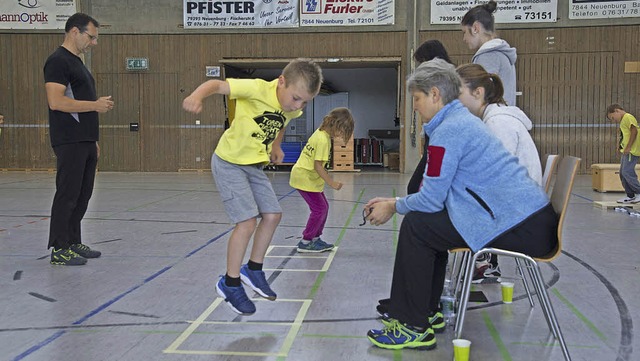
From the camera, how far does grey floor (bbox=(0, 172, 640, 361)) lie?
115 inches

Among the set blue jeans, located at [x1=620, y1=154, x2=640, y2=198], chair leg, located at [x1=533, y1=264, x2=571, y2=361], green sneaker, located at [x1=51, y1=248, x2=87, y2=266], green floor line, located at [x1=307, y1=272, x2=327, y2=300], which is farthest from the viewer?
blue jeans, located at [x1=620, y1=154, x2=640, y2=198]

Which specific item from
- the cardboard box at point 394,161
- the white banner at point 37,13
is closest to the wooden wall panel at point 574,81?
the cardboard box at point 394,161

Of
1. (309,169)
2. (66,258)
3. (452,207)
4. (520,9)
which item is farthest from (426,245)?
(520,9)

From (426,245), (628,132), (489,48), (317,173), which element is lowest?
(426,245)

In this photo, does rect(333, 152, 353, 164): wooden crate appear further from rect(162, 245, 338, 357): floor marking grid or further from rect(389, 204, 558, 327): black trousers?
rect(389, 204, 558, 327): black trousers

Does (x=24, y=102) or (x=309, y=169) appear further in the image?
(x=24, y=102)

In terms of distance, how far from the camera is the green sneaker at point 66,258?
15.6ft

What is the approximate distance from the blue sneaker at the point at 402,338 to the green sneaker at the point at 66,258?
281 cm

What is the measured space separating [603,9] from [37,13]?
14.4 m

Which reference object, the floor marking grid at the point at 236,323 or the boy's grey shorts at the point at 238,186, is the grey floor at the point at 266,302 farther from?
the boy's grey shorts at the point at 238,186

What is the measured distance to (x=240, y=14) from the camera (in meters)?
15.8

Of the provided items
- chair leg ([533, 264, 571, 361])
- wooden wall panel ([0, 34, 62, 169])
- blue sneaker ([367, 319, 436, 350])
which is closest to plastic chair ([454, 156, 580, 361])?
chair leg ([533, 264, 571, 361])

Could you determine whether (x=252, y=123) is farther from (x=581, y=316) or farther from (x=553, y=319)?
(x=581, y=316)

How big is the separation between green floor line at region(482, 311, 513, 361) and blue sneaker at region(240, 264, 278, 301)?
4.01ft
